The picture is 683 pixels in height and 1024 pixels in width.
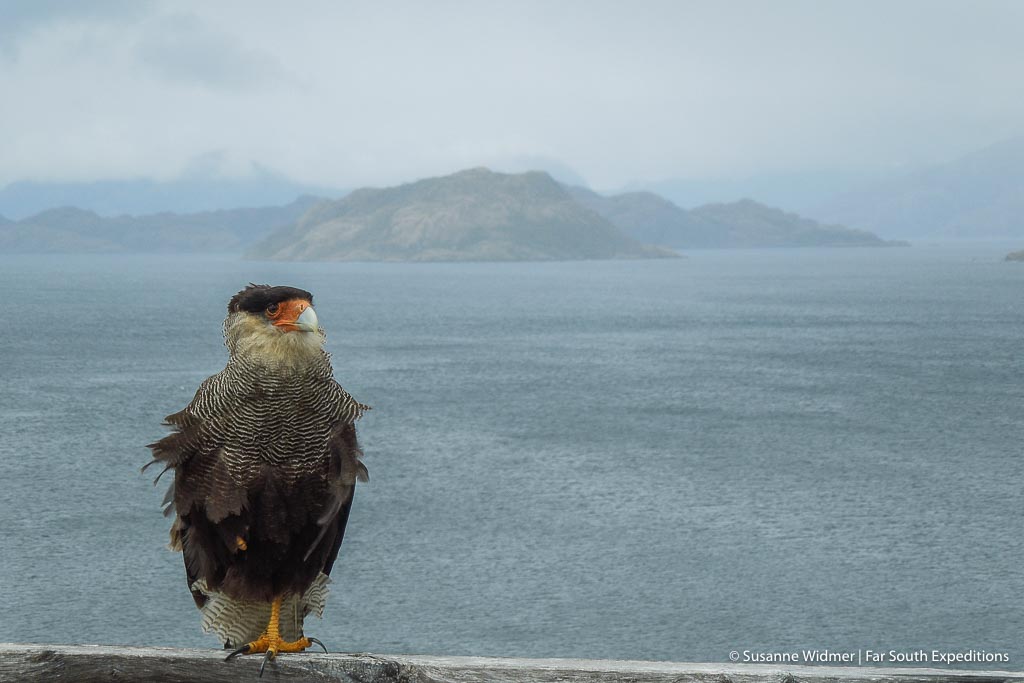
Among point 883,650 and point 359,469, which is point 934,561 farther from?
point 359,469

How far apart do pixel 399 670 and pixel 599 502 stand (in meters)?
48.6

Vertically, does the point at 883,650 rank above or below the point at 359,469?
below

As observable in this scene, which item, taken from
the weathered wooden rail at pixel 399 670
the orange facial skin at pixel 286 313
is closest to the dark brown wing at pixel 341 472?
the orange facial skin at pixel 286 313

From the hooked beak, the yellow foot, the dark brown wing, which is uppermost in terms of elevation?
the hooked beak

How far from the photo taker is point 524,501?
168ft

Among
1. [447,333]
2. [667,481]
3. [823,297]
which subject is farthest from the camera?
[823,297]

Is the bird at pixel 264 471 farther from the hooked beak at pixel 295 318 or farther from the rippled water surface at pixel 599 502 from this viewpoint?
the rippled water surface at pixel 599 502

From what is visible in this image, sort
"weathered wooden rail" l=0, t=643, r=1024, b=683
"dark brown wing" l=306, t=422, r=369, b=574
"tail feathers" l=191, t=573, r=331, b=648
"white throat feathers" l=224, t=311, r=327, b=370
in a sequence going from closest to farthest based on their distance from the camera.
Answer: "weathered wooden rail" l=0, t=643, r=1024, b=683
"white throat feathers" l=224, t=311, r=327, b=370
"dark brown wing" l=306, t=422, r=369, b=574
"tail feathers" l=191, t=573, r=331, b=648

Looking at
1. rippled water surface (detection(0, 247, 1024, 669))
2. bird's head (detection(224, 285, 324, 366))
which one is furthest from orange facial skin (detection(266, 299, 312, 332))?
rippled water surface (detection(0, 247, 1024, 669))

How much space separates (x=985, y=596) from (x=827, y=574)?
5.92m

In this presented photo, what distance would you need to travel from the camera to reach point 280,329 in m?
5.08

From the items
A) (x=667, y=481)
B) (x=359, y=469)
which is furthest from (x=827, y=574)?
(x=359, y=469)

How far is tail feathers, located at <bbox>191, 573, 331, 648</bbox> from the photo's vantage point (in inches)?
229

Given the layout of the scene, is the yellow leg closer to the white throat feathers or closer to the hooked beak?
the white throat feathers
